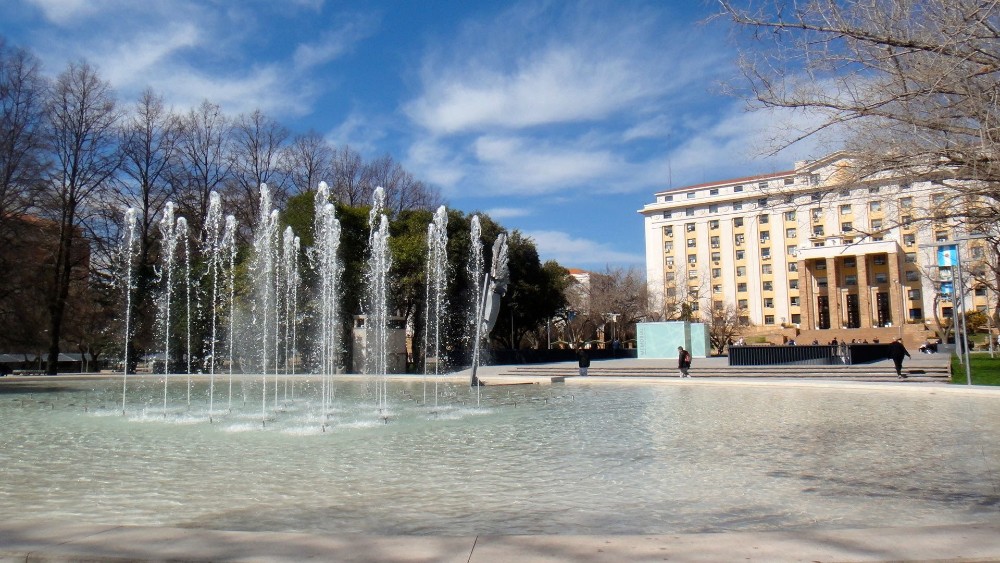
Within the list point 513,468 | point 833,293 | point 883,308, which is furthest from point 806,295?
point 513,468

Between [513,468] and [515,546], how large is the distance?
3975 millimetres

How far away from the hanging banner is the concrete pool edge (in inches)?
723

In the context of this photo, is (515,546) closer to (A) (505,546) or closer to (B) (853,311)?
(A) (505,546)

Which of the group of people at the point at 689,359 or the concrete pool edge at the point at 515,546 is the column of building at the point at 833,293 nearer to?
the group of people at the point at 689,359

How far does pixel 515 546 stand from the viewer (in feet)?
14.9

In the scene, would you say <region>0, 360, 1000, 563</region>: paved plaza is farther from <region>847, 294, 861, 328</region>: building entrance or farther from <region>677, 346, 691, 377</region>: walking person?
<region>847, 294, 861, 328</region>: building entrance

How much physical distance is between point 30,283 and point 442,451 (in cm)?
2698

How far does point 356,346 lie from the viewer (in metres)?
37.9

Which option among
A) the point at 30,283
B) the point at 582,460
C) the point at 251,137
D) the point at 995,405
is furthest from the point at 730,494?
the point at 251,137

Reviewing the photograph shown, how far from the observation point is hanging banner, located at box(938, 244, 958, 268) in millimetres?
20406

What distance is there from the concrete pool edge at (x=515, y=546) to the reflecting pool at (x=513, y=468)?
953 mm

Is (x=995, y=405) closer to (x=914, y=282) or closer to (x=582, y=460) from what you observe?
(x=582, y=460)

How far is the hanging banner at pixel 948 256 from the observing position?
2041 centimetres

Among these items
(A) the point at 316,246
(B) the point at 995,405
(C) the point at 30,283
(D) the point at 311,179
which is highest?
(D) the point at 311,179
